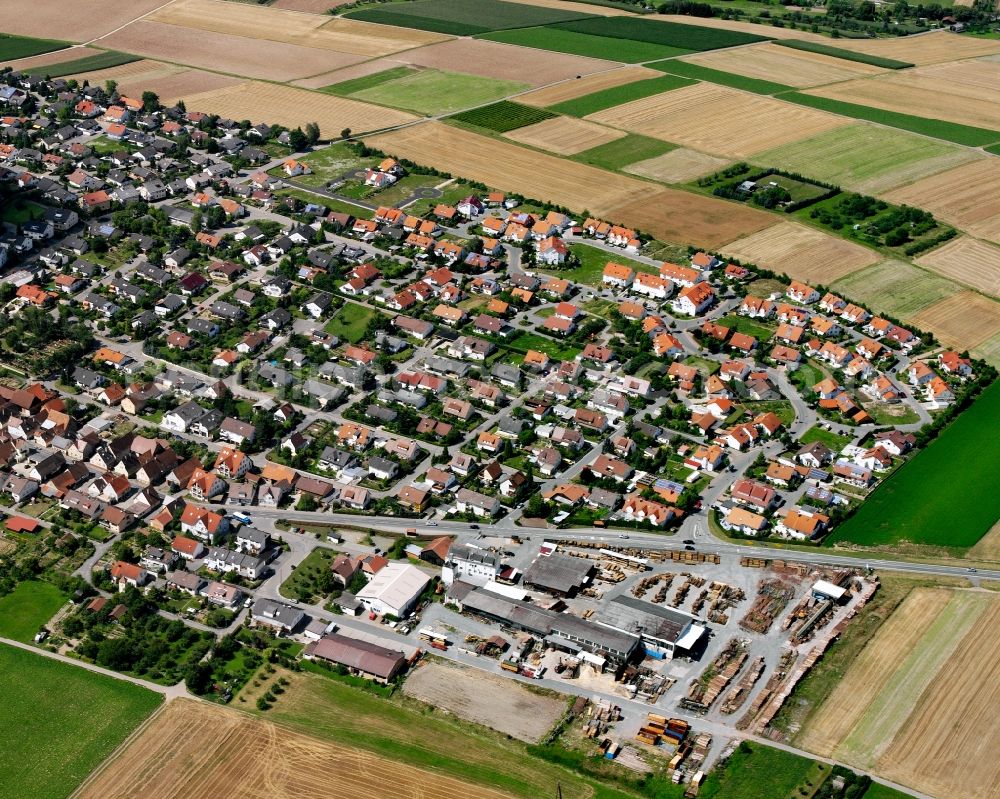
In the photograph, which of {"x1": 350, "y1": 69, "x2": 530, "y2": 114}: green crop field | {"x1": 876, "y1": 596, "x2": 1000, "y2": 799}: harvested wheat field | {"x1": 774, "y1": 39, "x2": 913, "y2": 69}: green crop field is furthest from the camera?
{"x1": 774, "y1": 39, "x2": 913, "y2": 69}: green crop field

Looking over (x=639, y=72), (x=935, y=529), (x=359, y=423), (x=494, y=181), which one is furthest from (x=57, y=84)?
(x=935, y=529)

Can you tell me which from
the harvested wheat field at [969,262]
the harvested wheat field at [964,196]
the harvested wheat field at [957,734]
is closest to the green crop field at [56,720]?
the harvested wheat field at [957,734]

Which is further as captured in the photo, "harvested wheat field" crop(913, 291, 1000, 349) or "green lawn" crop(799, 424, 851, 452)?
"harvested wheat field" crop(913, 291, 1000, 349)

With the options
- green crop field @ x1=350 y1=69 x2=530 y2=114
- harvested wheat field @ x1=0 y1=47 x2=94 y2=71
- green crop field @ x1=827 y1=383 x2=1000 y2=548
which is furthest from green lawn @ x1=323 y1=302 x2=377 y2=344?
harvested wheat field @ x1=0 y1=47 x2=94 y2=71

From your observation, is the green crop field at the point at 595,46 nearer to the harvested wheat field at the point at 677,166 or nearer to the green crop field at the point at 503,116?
the green crop field at the point at 503,116

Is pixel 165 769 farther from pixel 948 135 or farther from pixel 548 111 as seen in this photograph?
pixel 948 135

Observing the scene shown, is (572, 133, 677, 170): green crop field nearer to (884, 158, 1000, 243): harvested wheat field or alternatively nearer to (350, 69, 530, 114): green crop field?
(350, 69, 530, 114): green crop field
